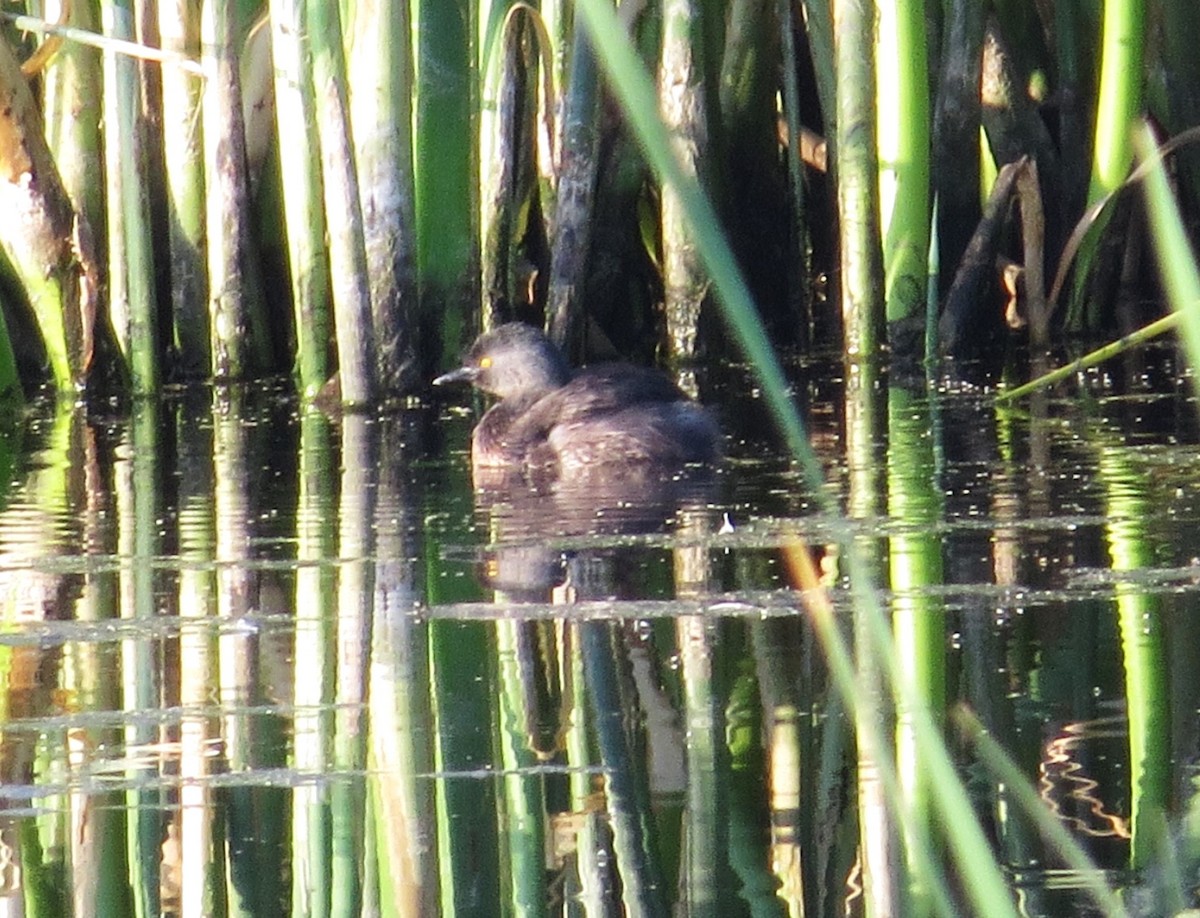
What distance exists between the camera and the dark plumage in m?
7.40

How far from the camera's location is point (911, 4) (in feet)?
30.0

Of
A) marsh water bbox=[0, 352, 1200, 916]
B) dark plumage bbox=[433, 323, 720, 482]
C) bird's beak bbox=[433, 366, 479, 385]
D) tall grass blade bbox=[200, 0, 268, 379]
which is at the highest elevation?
tall grass blade bbox=[200, 0, 268, 379]

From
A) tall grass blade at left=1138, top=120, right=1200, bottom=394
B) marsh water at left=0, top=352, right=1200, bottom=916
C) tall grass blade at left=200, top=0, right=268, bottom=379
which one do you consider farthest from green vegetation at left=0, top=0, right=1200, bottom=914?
tall grass blade at left=1138, top=120, right=1200, bottom=394

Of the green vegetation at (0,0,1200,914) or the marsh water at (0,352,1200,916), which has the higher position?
the green vegetation at (0,0,1200,914)

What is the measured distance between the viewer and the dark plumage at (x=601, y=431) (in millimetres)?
7402

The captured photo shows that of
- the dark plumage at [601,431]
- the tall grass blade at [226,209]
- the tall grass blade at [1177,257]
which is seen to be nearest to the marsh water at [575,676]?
the dark plumage at [601,431]

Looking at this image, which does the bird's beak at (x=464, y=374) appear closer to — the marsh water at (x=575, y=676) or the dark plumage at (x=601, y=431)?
→ the dark plumage at (x=601, y=431)

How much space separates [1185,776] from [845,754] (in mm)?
540

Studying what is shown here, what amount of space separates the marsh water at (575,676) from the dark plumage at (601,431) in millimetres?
152

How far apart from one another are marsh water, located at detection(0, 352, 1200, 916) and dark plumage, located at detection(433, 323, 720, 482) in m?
0.15

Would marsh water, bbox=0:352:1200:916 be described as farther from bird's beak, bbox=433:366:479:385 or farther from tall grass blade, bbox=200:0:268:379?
tall grass blade, bbox=200:0:268:379

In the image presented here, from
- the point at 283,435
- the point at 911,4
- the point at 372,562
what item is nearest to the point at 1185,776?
the point at 372,562

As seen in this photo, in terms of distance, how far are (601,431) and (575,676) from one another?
2919 millimetres

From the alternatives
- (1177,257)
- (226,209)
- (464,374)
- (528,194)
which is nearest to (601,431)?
(464,374)
